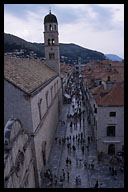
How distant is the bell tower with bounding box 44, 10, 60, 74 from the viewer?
34709 mm

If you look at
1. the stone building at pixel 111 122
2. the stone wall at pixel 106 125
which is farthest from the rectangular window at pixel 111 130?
the stone wall at pixel 106 125

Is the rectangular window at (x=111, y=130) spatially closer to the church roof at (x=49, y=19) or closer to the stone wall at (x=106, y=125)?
the stone wall at (x=106, y=125)

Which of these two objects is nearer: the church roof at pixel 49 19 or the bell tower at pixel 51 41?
the church roof at pixel 49 19

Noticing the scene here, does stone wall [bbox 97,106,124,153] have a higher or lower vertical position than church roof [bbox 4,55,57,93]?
lower

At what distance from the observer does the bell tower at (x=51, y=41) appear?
34709mm

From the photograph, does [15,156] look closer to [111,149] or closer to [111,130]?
[111,130]

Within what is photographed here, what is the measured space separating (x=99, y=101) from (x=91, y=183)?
9.64 m

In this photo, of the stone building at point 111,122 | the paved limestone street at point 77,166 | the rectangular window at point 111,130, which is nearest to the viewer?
the paved limestone street at point 77,166

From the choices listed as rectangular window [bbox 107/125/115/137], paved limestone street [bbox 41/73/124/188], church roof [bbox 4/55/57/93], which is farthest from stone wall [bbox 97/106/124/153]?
church roof [bbox 4/55/57/93]

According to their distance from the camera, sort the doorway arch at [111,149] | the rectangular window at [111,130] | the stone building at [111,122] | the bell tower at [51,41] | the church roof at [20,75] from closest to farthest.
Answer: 1. the church roof at [20,75]
2. the stone building at [111,122]
3. the rectangular window at [111,130]
4. the doorway arch at [111,149]
5. the bell tower at [51,41]

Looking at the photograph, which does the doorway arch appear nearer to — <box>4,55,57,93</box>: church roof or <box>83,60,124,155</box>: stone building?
<box>83,60,124,155</box>: stone building

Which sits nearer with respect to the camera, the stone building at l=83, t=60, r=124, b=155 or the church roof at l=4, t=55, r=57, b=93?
the church roof at l=4, t=55, r=57, b=93

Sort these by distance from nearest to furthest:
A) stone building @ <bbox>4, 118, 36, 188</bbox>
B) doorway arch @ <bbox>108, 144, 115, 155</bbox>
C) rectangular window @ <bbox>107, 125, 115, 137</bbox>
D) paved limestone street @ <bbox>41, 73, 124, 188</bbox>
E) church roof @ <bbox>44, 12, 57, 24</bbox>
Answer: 1. stone building @ <bbox>4, 118, 36, 188</bbox>
2. paved limestone street @ <bbox>41, 73, 124, 188</bbox>
3. rectangular window @ <bbox>107, 125, 115, 137</bbox>
4. doorway arch @ <bbox>108, 144, 115, 155</bbox>
5. church roof @ <bbox>44, 12, 57, 24</bbox>
